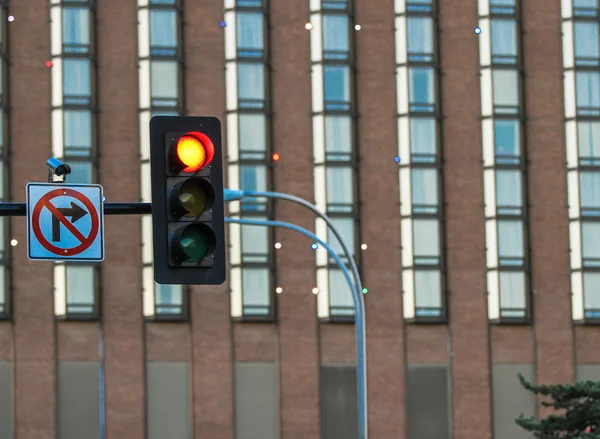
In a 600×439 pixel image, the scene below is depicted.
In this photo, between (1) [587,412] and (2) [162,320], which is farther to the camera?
(2) [162,320]

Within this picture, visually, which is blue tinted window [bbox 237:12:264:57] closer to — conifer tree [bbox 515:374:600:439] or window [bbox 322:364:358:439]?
window [bbox 322:364:358:439]

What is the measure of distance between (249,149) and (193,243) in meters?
41.4

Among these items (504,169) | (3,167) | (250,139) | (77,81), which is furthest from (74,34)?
(504,169)

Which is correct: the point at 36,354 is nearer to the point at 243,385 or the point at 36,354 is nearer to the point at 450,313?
the point at 243,385

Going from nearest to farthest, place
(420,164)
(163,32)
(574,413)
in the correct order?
(574,413)
(163,32)
(420,164)

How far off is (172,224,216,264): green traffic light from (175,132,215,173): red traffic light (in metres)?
0.39

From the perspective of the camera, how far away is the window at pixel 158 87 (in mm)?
50625

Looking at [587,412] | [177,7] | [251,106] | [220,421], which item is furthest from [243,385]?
[587,412]

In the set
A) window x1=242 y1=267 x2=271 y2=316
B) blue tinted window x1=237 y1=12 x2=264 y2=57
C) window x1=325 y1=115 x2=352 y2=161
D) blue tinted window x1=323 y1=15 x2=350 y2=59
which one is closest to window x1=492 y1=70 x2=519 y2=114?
blue tinted window x1=323 y1=15 x2=350 y2=59

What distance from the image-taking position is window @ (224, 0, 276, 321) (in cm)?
5103

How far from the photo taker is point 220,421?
5069 centimetres

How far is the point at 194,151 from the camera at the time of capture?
10102mm

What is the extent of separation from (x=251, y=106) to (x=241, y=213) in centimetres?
363

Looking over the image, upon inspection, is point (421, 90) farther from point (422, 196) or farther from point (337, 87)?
point (422, 196)
